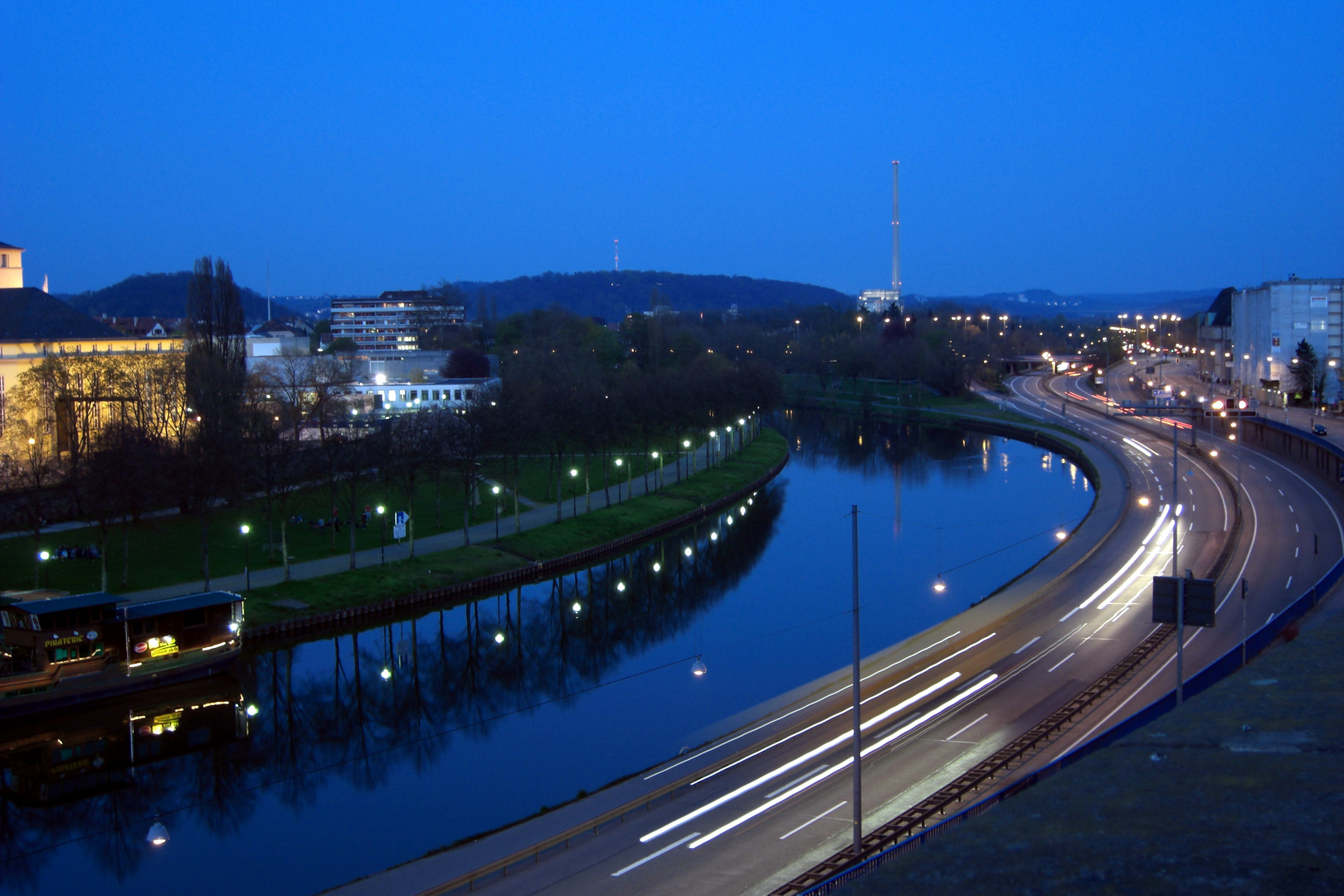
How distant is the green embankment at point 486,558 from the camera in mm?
31844

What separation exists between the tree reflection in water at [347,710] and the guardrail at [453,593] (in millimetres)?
587

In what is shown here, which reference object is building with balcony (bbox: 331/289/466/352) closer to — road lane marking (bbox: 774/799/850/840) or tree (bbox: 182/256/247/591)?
tree (bbox: 182/256/247/591)

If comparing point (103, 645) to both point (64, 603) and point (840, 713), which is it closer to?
point (64, 603)

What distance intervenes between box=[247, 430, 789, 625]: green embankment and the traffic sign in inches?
883

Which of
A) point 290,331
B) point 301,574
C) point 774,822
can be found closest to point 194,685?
point 301,574

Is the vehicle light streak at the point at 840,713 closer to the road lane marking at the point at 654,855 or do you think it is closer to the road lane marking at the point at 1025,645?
the road lane marking at the point at 1025,645

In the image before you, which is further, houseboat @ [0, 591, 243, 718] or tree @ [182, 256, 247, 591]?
tree @ [182, 256, 247, 591]

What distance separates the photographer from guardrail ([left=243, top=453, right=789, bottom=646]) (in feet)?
100

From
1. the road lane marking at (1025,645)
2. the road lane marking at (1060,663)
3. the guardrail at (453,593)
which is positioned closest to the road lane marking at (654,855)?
the road lane marking at (1060,663)

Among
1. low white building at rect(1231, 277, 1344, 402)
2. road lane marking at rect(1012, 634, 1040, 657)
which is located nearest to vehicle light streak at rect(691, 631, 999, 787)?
road lane marking at rect(1012, 634, 1040, 657)

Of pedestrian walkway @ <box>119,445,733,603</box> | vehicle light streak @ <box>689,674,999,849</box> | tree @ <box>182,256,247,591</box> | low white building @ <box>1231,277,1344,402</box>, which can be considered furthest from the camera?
low white building @ <box>1231,277,1344,402</box>

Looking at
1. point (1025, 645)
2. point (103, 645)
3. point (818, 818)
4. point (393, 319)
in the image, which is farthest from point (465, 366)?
point (393, 319)

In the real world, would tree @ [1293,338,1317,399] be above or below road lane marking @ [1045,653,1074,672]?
above

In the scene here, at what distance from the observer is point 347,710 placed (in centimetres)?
2564
